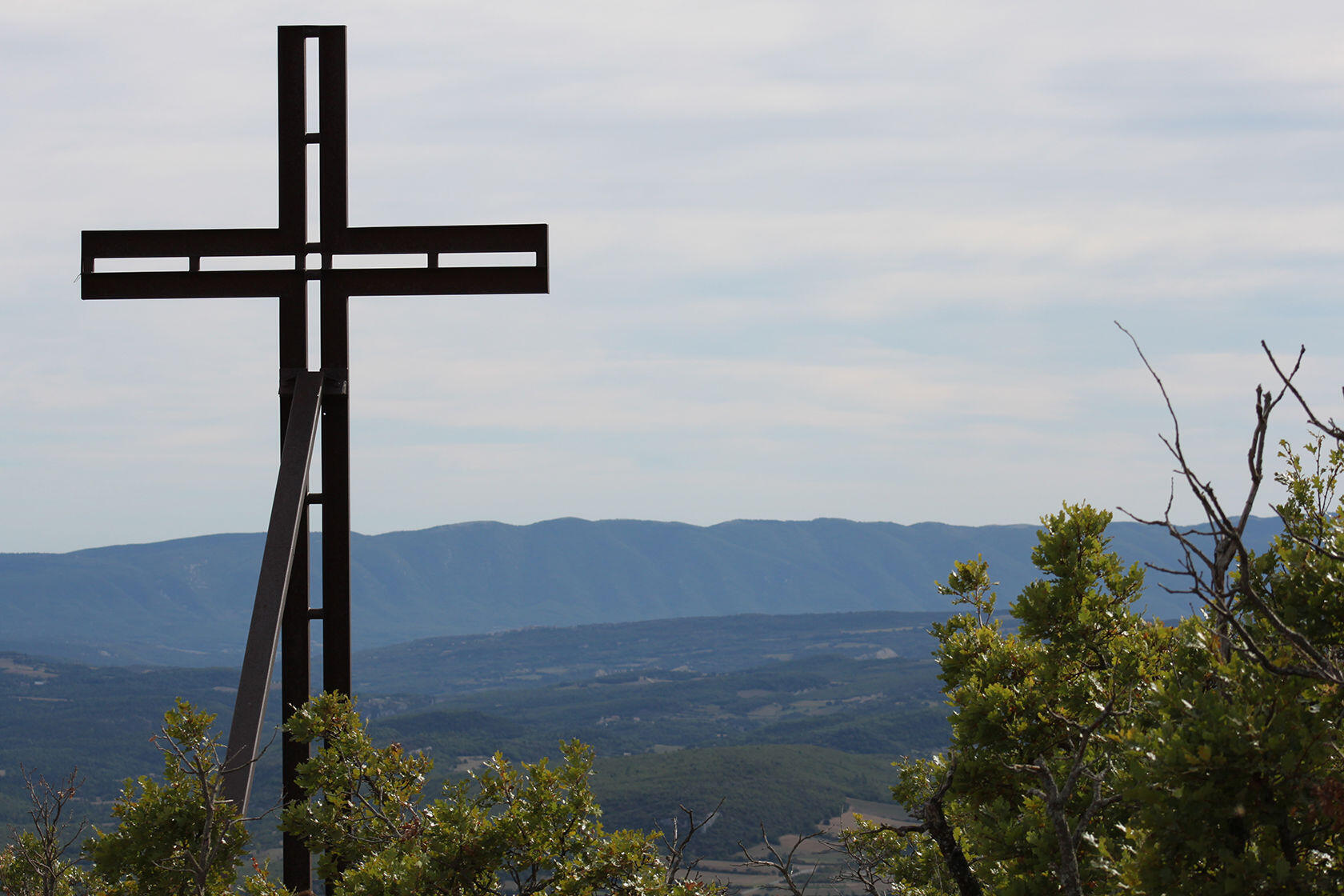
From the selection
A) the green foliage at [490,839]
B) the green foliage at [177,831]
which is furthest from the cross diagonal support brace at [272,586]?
the green foliage at [490,839]

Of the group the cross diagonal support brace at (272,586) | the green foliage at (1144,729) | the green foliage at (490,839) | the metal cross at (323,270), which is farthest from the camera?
the metal cross at (323,270)

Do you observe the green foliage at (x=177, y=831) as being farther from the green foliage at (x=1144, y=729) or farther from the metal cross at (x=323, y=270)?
the green foliage at (x=1144, y=729)

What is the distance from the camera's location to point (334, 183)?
21.8 feet

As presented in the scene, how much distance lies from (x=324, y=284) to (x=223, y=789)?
268cm

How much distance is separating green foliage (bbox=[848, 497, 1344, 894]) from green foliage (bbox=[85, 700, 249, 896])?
313cm

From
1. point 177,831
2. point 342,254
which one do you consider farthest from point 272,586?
point 342,254

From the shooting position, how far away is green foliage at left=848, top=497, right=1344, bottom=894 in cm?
312

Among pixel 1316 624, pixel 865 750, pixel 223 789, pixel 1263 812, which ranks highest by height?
pixel 1316 624

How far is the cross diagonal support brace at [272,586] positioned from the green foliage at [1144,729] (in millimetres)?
3154

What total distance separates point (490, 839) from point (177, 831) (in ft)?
5.21

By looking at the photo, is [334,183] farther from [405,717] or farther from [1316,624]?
[405,717]

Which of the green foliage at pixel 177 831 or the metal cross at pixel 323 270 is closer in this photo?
the green foliage at pixel 177 831

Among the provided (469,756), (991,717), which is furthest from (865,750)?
(991,717)

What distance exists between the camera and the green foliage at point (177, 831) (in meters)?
5.39
